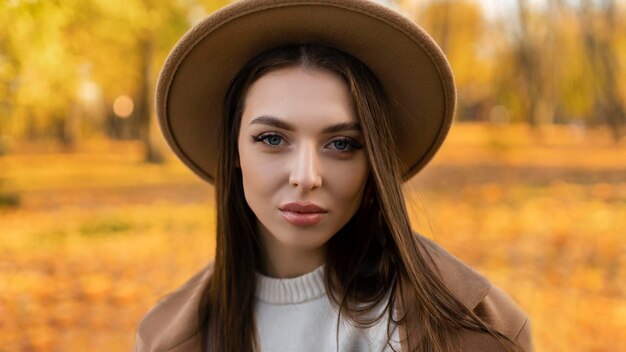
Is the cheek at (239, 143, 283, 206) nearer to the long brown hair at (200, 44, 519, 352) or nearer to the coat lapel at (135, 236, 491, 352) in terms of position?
the long brown hair at (200, 44, 519, 352)

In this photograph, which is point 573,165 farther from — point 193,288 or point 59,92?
point 193,288

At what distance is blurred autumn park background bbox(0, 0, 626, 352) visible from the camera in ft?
18.4

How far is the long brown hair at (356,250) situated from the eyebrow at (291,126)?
0.03m

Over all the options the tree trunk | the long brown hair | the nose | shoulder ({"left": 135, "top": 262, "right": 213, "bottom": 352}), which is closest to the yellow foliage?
the long brown hair

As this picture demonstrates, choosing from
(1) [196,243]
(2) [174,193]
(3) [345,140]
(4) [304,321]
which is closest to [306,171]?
(3) [345,140]

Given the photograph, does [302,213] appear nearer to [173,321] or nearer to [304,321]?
[304,321]

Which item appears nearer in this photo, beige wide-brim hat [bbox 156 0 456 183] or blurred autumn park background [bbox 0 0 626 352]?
beige wide-brim hat [bbox 156 0 456 183]

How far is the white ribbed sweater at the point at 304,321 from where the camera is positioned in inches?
79.9

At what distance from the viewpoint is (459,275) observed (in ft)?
6.40

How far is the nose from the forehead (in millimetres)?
81

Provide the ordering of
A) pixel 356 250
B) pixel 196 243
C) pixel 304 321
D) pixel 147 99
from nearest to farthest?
1. pixel 304 321
2. pixel 356 250
3. pixel 196 243
4. pixel 147 99

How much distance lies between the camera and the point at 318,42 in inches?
78.2

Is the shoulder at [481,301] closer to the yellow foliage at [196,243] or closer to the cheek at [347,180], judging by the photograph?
the yellow foliage at [196,243]

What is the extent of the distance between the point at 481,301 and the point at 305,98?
0.79 meters
